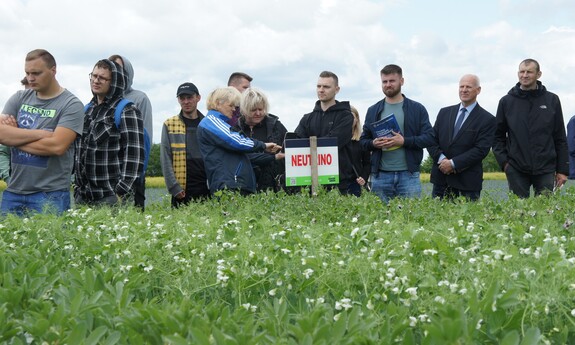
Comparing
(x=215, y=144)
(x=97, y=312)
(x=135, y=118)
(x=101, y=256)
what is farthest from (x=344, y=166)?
(x=97, y=312)

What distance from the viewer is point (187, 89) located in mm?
8914

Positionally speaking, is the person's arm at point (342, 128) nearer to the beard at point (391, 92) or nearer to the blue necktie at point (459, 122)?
the beard at point (391, 92)

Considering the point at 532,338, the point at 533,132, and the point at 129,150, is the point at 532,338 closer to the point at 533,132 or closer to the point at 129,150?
the point at 129,150

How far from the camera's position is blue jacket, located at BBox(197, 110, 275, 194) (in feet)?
25.9

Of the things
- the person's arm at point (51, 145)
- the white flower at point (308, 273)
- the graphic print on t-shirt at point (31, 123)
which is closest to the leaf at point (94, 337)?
the white flower at point (308, 273)

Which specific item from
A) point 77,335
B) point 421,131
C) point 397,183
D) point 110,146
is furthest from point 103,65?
point 77,335

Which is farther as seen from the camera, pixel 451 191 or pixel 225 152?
pixel 451 191

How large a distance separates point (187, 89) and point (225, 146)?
4.47 feet

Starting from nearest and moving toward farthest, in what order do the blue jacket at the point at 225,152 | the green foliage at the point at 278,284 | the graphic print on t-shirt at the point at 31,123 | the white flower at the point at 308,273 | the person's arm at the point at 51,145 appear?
1. the green foliage at the point at 278,284
2. the white flower at the point at 308,273
3. the person's arm at the point at 51,145
4. the graphic print on t-shirt at the point at 31,123
5. the blue jacket at the point at 225,152

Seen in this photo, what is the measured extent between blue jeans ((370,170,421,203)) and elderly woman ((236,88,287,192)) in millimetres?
1316

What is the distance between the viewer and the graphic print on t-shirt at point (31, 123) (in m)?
6.67

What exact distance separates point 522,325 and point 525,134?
7.41 m

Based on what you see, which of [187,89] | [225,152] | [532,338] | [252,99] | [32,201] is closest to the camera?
[532,338]

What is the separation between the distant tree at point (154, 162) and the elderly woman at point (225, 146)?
64.8ft
